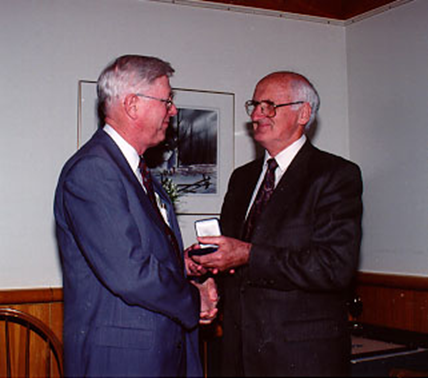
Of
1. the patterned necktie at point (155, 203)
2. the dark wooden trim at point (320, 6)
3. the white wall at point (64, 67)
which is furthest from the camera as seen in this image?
the dark wooden trim at point (320, 6)

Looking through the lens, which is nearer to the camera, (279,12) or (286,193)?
(286,193)

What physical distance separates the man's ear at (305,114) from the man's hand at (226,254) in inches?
27.6

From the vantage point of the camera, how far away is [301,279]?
2.50 m

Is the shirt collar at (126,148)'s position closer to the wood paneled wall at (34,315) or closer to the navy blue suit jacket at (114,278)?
the navy blue suit jacket at (114,278)

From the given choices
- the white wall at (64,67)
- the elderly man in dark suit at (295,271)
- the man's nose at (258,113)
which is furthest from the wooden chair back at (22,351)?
the man's nose at (258,113)

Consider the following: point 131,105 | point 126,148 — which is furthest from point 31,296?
point 131,105

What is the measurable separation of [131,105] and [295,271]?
94 centimetres

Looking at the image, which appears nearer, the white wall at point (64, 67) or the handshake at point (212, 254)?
the handshake at point (212, 254)

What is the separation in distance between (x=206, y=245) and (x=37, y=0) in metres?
1.99

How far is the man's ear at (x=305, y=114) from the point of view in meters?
2.88

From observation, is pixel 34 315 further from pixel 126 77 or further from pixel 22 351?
pixel 126 77

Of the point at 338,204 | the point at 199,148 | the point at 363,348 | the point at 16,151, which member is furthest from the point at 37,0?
the point at 363,348

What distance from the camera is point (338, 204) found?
2.55 meters

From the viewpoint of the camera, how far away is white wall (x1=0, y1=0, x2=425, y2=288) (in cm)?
352
